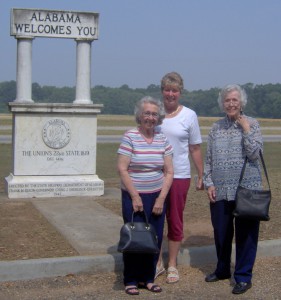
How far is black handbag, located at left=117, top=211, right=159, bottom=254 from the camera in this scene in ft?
17.9

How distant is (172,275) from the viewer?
6.05 metres

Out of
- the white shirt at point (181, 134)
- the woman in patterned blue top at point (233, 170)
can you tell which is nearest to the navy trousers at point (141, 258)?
the white shirt at point (181, 134)

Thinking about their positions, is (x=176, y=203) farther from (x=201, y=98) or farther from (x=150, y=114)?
(x=201, y=98)

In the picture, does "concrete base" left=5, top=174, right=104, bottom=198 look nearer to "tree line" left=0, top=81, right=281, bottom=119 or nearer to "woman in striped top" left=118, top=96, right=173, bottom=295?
"woman in striped top" left=118, top=96, right=173, bottom=295

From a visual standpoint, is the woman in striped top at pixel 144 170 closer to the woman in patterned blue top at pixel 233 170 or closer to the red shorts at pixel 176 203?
A: the red shorts at pixel 176 203

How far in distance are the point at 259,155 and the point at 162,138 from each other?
814 millimetres

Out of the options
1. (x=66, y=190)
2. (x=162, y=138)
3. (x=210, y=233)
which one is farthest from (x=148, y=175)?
(x=66, y=190)

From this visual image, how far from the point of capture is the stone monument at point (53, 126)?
34.3 feet

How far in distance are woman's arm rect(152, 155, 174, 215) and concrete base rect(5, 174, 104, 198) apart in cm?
500

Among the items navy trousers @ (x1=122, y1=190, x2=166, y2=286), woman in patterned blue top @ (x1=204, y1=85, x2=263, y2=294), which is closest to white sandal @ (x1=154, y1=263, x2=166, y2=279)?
navy trousers @ (x1=122, y1=190, x2=166, y2=286)

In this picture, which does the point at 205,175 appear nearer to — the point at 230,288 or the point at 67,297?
the point at 230,288

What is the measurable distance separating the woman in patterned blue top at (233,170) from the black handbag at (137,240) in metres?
0.67

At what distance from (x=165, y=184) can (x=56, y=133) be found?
17.4 feet

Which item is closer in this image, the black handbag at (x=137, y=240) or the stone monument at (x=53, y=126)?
the black handbag at (x=137, y=240)
